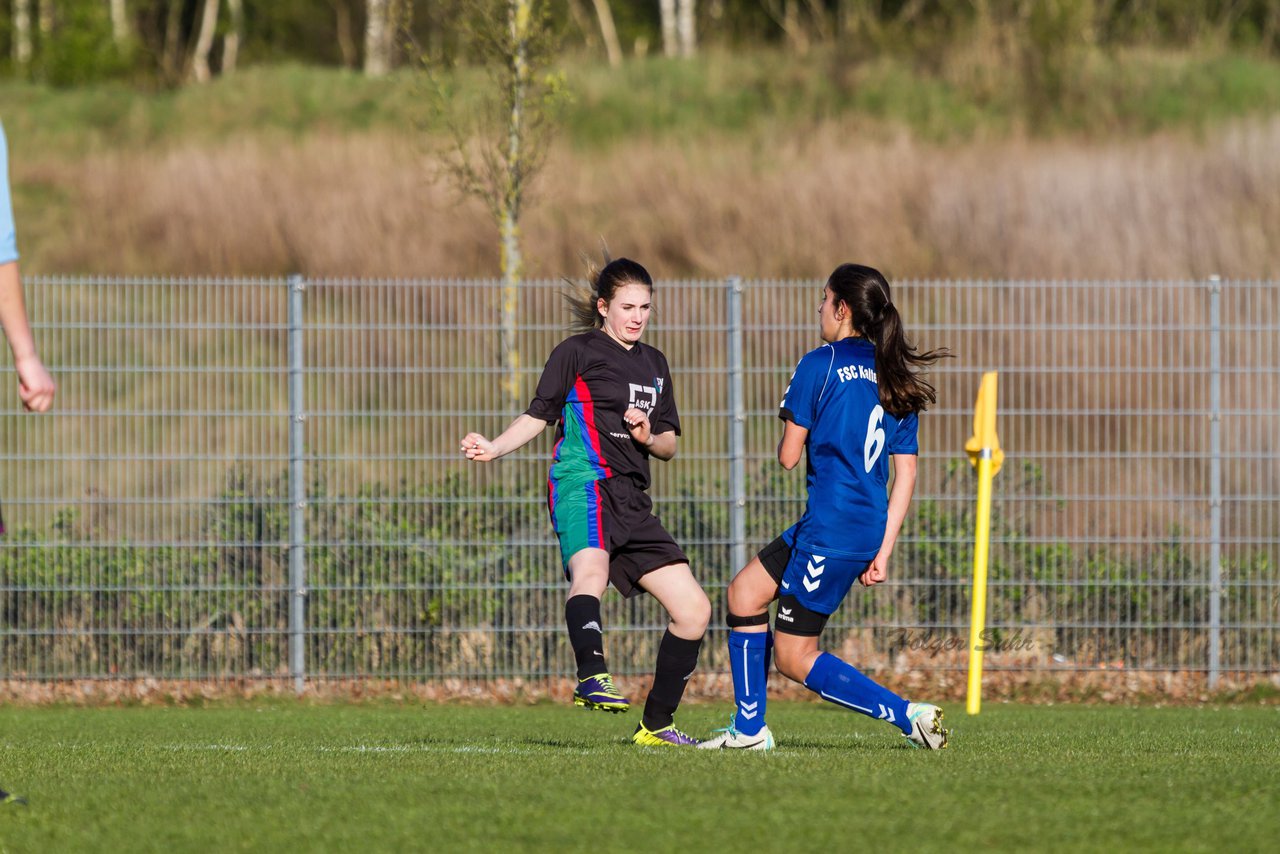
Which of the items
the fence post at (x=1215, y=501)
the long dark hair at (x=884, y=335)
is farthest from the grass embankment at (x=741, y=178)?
the long dark hair at (x=884, y=335)

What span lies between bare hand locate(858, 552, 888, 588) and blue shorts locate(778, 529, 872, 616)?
4 cm

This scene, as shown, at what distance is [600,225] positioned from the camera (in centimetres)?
2256

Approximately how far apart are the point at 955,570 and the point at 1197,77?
747 inches

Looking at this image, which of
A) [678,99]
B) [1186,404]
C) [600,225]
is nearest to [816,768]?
[1186,404]

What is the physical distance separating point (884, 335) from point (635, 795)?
230cm

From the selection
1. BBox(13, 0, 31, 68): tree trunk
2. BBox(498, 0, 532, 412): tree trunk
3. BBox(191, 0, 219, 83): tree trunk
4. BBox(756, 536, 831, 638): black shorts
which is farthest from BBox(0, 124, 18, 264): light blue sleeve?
BBox(191, 0, 219, 83): tree trunk

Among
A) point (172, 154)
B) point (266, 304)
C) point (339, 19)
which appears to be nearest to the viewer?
point (266, 304)

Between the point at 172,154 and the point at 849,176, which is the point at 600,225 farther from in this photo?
the point at 172,154

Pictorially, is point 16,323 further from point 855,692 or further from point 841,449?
point 855,692

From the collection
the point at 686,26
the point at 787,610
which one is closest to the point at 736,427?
the point at 787,610

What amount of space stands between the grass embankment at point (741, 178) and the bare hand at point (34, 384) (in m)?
14.6

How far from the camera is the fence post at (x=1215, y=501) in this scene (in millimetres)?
11500

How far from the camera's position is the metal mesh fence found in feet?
37.2

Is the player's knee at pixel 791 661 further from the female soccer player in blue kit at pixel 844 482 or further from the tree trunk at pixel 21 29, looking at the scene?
the tree trunk at pixel 21 29
